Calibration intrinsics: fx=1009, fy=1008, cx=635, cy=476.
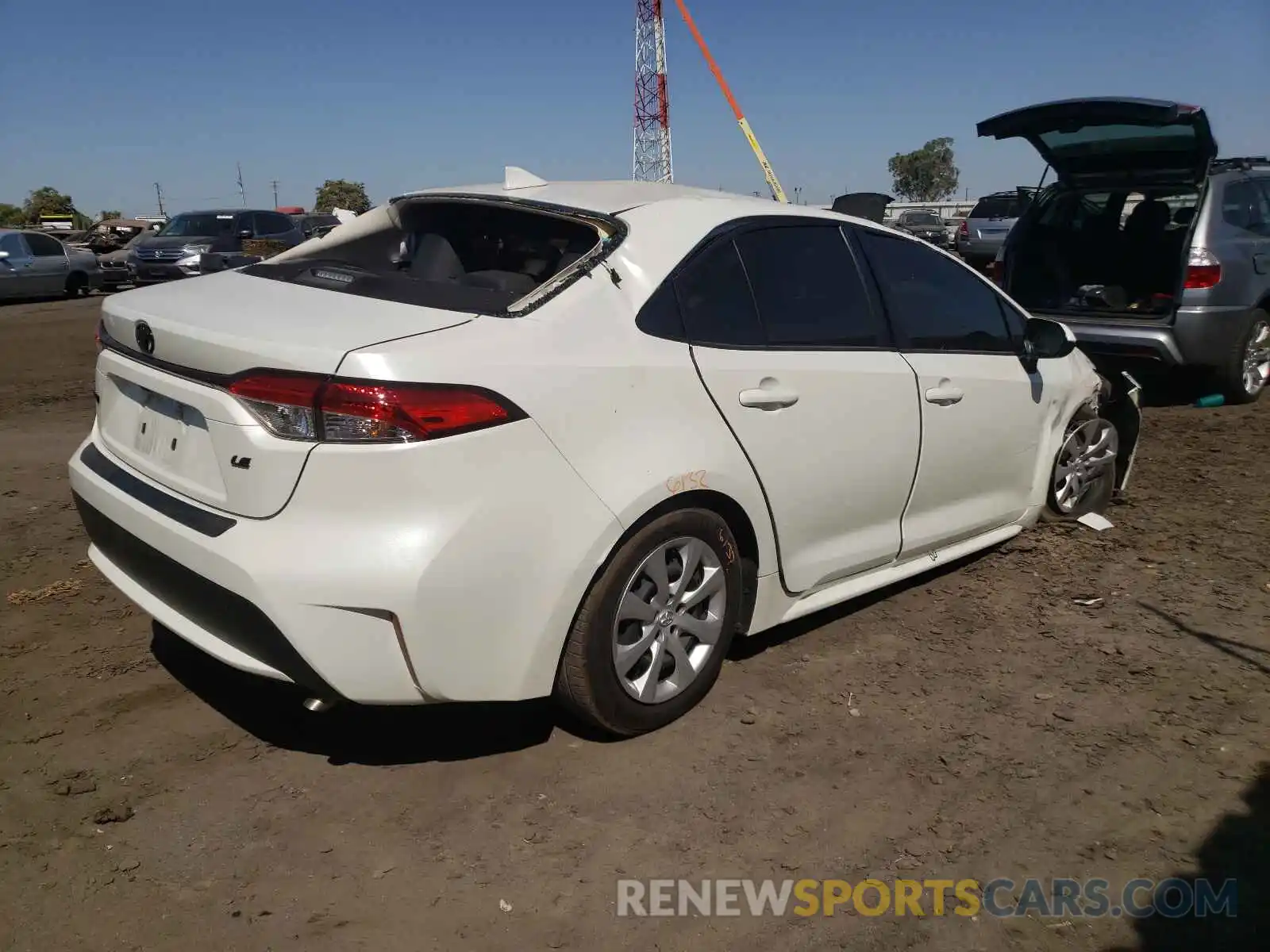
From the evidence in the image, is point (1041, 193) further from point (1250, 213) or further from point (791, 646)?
point (791, 646)

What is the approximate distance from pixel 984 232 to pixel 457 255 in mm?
18387

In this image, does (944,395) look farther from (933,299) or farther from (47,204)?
(47,204)

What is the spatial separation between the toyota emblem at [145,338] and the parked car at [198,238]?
16.3 metres

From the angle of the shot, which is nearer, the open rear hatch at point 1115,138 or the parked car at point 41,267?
the open rear hatch at point 1115,138

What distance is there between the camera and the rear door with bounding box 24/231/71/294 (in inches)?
707

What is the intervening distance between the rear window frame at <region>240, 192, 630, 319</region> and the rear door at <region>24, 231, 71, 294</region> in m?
17.1

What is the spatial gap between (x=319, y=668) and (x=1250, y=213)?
8119 mm

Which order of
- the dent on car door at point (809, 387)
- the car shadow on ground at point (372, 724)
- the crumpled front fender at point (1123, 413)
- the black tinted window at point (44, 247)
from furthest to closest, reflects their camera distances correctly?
the black tinted window at point (44, 247)
the crumpled front fender at point (1123, 413)
the dent on car door at point (809, 387)
the car shadow on ground at point (372, 724)

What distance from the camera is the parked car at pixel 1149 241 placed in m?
7.31

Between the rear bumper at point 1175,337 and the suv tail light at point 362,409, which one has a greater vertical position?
the suv tail light at point 362,409

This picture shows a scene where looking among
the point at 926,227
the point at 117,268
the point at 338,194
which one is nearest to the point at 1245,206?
the point at 117,268

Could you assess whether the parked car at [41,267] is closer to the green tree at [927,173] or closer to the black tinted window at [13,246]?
the black tinted window at [13,246]

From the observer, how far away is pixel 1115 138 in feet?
24.7


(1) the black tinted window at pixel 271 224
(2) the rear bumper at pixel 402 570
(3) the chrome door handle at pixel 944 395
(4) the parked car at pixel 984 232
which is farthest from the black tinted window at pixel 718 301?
(1) the black tinted window at pixel 271 224
